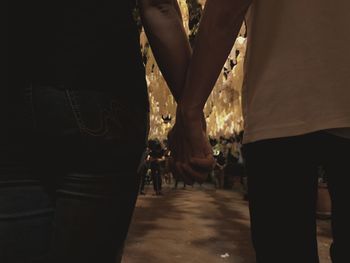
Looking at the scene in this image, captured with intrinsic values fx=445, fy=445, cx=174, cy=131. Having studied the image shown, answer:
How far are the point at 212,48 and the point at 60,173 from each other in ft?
1.82

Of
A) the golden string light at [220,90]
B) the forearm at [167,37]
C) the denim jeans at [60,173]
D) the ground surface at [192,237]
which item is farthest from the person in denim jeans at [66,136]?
the golden string light at [220,90]

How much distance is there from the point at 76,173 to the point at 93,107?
0.15 metres

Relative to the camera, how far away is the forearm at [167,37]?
1.17 meters

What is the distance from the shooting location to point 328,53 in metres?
1.15

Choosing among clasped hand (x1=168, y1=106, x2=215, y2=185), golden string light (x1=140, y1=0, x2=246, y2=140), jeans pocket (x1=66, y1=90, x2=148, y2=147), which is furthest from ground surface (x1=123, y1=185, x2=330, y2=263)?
jeans pocket (x1=66, y1=90, x2=148, y2=147)

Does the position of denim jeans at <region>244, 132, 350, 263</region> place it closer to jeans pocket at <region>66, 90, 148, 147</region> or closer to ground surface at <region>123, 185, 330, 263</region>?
jeans pocket at <region>66, 90, 148, 147</region>

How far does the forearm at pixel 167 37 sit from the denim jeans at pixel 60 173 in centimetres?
24

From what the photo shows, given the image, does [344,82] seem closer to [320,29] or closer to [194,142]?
[320,29]

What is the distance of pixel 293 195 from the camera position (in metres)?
1.18

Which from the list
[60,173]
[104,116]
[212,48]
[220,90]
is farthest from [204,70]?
[220,90]

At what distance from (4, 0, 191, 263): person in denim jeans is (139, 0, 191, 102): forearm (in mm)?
171

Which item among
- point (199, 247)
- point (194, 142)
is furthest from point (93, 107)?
point (199, 247)

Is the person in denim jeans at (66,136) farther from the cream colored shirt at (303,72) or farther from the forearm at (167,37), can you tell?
the cream colored shirt at (303,72)

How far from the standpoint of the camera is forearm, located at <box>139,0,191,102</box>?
1.17 metres
